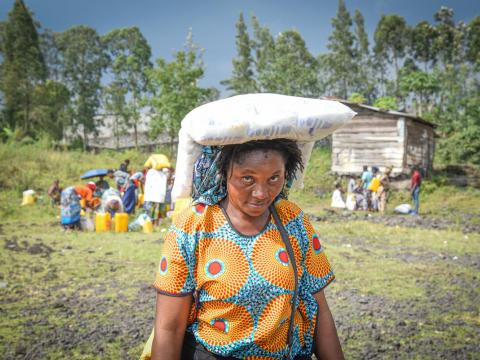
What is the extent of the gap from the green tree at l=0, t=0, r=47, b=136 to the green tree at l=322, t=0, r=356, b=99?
2448 centimetres

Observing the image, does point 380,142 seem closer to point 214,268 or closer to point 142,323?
point 142,323

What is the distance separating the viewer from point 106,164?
20156 millimetres

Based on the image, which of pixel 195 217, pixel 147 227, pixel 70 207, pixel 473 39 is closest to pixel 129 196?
pixel 147 227

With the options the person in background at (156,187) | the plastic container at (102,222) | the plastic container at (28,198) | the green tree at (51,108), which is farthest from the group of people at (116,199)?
the green tree at (51,108)

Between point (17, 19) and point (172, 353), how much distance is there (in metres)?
32.2

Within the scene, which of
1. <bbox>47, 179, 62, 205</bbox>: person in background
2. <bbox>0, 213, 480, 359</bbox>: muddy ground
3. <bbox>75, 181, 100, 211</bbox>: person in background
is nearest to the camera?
<bbox>0, 213, 480, 359</bbox>: muddy ground

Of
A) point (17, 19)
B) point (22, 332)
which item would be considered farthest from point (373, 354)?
point (17, 19)

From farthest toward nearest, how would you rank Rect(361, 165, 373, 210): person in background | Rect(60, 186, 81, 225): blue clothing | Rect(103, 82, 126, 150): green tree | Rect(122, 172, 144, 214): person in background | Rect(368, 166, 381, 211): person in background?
Rect(103, 82, 126, 150): green tree, Rect(361, 165, 373, 210): person in background, Rect(368, 166, 381, 211): person in background, Rect(122, 172, 144, 214): person in background, Rect(60, 186, 81, 225): blue clothing

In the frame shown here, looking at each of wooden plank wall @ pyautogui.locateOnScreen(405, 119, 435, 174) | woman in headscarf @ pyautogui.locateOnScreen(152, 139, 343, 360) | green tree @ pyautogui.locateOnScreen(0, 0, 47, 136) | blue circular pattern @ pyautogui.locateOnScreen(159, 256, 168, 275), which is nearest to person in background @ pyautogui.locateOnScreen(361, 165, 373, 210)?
wooden plank wall @ pyautogui.locateOnScreen(405, 119, 435, 174)

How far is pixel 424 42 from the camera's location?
1612 inches

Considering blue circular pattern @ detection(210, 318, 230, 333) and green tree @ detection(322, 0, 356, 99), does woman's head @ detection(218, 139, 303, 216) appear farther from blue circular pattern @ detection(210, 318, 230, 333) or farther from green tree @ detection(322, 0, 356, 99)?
green tree @ detection(322, 0, 356, 99)

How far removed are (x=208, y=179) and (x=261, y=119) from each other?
364 mm

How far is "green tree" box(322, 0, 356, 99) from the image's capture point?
38.6m

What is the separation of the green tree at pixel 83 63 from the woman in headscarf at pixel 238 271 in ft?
119
